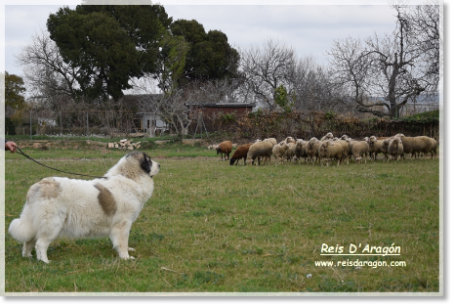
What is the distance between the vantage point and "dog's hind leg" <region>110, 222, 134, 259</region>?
18.5 feet

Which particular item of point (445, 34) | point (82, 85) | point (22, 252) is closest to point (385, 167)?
point (445, 34)

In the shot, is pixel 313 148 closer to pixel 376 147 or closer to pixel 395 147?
pixel 376 147

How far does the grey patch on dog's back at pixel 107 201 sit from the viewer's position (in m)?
5.65

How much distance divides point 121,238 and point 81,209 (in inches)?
26.0

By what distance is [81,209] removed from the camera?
5.53 m

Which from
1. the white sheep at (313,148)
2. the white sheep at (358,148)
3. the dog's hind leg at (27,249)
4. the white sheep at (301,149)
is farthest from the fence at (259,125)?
the dog's hind leg at (27,249)

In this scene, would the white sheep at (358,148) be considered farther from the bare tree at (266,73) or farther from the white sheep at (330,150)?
the bare tree at (266,73)

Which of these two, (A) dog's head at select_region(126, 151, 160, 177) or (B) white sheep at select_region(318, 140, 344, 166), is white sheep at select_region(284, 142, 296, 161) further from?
(A) dog's head at select_region(126, 151, 160, 177)

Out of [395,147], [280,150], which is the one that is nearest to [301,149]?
[280,150]

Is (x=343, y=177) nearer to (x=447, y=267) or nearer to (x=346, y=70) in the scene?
(x=447, y=267)

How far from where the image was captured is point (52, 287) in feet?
15.0

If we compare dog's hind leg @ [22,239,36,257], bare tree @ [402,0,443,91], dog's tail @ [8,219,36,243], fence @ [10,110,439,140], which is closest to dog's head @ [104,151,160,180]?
dog's tail @ [8,219,36,243]

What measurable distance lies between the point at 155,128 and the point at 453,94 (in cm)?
2891

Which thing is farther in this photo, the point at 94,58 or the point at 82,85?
the point at 82,85
